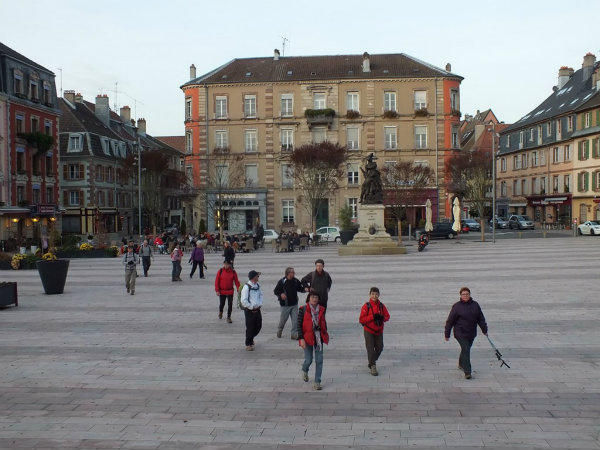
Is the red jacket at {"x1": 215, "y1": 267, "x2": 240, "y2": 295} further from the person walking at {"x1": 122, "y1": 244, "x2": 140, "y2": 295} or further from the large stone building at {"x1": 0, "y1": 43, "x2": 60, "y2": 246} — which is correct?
the large stone building at {"x1": 0, "y1": 43, "x2": 60, "y2": 246}

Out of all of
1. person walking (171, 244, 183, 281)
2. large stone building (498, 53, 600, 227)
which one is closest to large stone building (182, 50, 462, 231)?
large stone building (498, 53, 600, 227)

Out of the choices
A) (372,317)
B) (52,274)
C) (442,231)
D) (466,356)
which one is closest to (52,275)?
(52,274)

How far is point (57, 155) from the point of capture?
5256cm

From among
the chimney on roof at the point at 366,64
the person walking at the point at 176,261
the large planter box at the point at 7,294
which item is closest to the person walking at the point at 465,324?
the large planter box at the point at 7,294

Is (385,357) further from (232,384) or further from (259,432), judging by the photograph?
(259,432)

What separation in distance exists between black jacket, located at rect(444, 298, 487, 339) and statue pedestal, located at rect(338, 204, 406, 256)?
78.8ft

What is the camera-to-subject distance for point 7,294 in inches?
684

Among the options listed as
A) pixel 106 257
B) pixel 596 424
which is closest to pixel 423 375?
pixel 596 424

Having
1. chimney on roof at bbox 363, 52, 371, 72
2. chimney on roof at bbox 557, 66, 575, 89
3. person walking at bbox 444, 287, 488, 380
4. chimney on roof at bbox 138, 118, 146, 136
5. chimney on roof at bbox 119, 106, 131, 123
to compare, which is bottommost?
person walking at bbox 444, 287, 488, 380

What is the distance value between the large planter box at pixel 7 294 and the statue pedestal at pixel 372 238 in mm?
19213

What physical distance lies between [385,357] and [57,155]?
46.8 m

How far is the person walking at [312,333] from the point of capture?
955 centimetres

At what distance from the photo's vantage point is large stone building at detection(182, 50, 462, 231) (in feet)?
188

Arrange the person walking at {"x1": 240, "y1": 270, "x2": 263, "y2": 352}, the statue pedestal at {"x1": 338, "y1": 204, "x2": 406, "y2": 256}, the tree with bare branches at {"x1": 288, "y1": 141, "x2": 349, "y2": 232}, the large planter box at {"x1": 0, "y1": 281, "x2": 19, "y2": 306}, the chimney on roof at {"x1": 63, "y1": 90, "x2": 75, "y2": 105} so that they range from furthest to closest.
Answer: the chimney on roof at {"x1": 63, "y1": 90, "x2": 75, "y2": 105}
the tree with bare branches at {"x1": 288, "y1": 141, "x2": 349, "y2": 232}
the statue pedestal at {"x1": 338, "y1": 204, "x2": 406, "y2": 256}
the large planter box at {"x1": 0, "y1": 281, "x2": 19, "y2": 306}
the person walking at {"x1": 240, "y1": 270, "x2": 263, "y2": 352}
